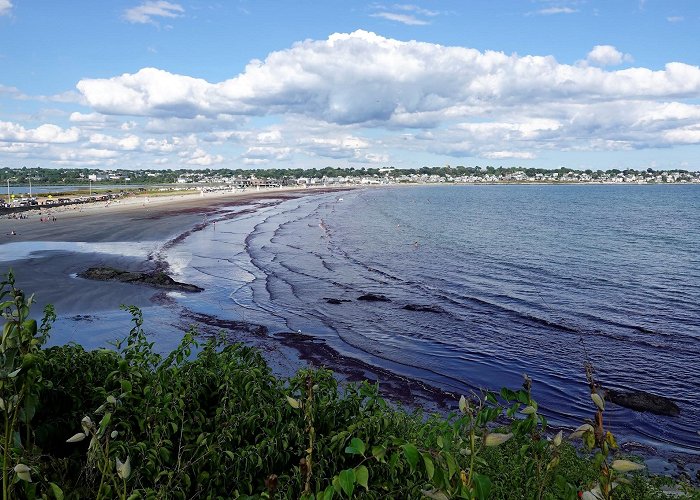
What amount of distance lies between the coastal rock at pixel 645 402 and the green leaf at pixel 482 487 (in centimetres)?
1647

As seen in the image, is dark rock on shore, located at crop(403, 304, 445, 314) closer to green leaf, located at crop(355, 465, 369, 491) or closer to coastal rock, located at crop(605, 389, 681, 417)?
coastal rock, located at crop(605, 389, 681, 417)

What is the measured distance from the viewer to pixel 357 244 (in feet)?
192

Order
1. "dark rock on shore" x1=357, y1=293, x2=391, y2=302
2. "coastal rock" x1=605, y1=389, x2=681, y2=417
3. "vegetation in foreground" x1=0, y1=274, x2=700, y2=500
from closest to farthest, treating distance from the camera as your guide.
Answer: "vegetation in foreground" x1=0, y1=274, x2=700, y2=500 → "coastal rock" x1=605, y1=389, x2=681, y2=417 → "dark rock on shore" x1=357, y1=293, x2=391, y2=302

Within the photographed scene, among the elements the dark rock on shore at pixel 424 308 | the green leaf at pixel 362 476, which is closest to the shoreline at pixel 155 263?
the dark rock on shore at pixel 424 308

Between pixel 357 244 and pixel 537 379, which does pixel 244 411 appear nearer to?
pixel 537 379

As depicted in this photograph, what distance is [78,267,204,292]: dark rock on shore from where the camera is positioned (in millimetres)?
34272

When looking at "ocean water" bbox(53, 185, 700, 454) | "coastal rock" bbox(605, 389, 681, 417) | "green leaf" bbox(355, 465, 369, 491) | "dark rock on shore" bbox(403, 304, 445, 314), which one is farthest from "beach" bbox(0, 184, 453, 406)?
"dark rock on shore" bbox(403, 304, 445, 314)

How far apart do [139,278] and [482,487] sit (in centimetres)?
3569

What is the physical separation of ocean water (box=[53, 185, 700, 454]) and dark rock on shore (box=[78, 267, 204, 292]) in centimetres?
168

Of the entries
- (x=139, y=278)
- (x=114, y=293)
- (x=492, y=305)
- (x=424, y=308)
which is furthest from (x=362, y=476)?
(x=139, y=278)

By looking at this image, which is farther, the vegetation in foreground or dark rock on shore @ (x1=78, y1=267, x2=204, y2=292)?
dark rock on shore @ (x1=78, y1=267, x2=204, y2=292)

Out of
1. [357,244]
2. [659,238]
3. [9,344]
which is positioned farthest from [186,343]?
[659,238]

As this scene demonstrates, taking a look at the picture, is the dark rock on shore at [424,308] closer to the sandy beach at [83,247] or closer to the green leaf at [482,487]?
the sandy beach at [83,247]

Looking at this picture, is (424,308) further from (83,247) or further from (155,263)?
(83,247)
